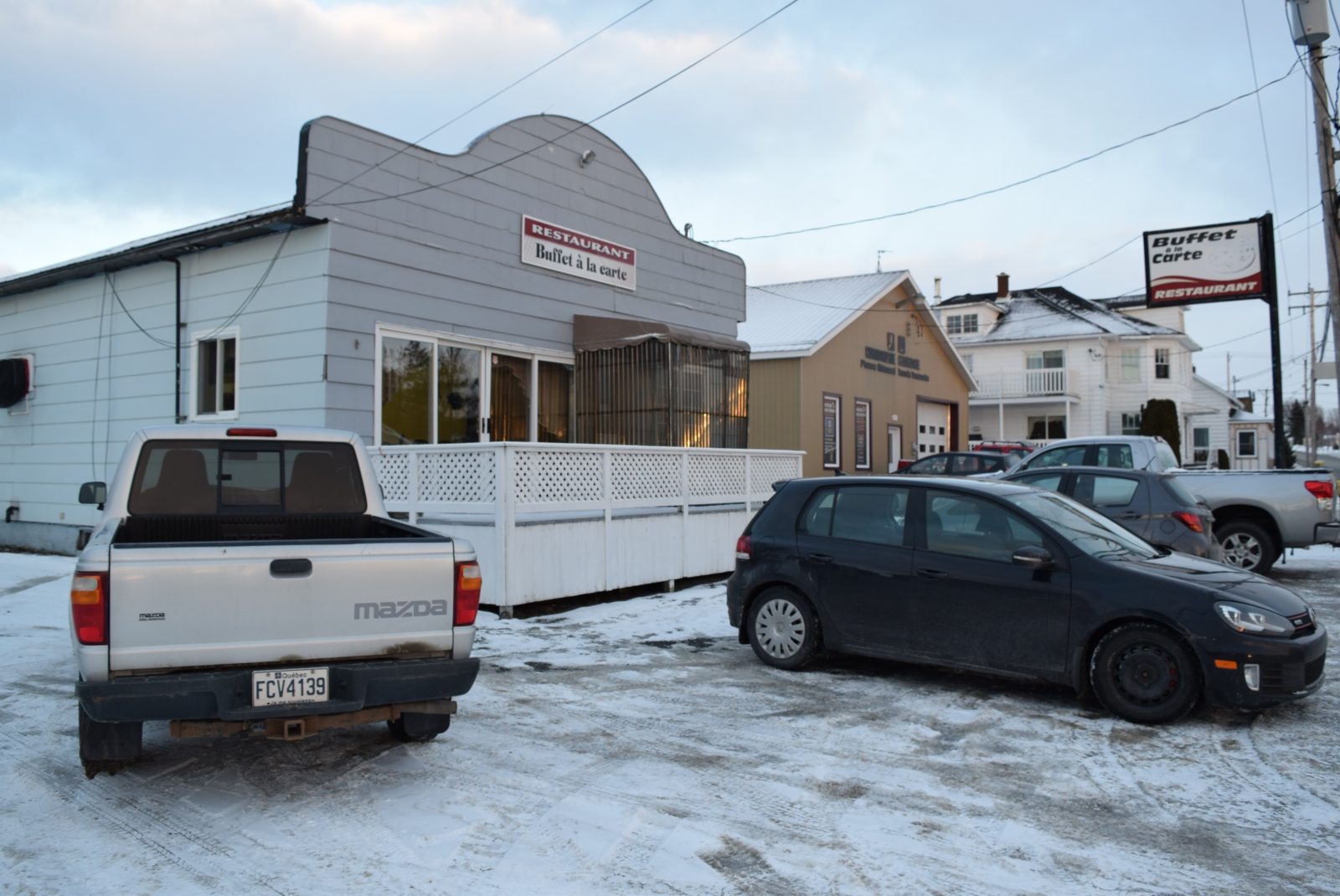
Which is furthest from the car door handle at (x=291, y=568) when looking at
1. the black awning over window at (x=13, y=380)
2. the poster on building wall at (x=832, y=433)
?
the poster on building wall at (x=832, y=433)

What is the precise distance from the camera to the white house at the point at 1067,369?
38406mm

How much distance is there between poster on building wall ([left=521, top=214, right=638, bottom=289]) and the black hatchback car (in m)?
6.90

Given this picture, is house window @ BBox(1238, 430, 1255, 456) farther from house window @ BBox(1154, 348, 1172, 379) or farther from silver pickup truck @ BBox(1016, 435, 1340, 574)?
silver pickup truck @ BBox(1016, 435, 1340, 574)

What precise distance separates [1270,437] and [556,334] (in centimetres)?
5141

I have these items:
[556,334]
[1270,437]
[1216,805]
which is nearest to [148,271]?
[556,334]

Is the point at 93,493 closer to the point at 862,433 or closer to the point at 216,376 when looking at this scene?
the point at 216,376

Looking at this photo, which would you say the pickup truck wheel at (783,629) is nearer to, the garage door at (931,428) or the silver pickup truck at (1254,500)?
the silver pickup truck at (1254,500)

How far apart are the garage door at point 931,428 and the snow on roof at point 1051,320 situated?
400 inches

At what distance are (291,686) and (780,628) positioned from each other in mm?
4044

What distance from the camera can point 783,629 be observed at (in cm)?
752

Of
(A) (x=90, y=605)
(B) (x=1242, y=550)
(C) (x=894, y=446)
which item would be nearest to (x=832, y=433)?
(C) (x=894, y=446)

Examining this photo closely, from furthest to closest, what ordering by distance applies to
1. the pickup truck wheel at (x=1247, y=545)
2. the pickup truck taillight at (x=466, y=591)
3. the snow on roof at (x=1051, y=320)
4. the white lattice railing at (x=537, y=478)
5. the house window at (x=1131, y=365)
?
the house window at (x=1131, y=365)
the snow on roof at (x=1051, y=320)
the pickup truck wheel at (x=1247, y=545)
the white lattice railing at (x=537, y=478)
the pickup truck taillight at (x=466, y=591)

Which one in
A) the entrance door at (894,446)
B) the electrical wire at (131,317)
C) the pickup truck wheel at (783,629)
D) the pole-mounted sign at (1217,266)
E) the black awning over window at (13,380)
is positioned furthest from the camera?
the entrance door at (894,446)

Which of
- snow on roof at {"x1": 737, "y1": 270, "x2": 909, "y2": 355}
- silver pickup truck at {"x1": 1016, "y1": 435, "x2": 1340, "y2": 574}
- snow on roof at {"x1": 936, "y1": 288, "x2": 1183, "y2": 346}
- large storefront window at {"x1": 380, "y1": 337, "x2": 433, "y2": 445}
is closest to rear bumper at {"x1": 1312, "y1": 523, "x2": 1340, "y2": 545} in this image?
silver pickup truck at {"x1": 1016, "y1": 435, "x2": 1340, "y2": 574}
